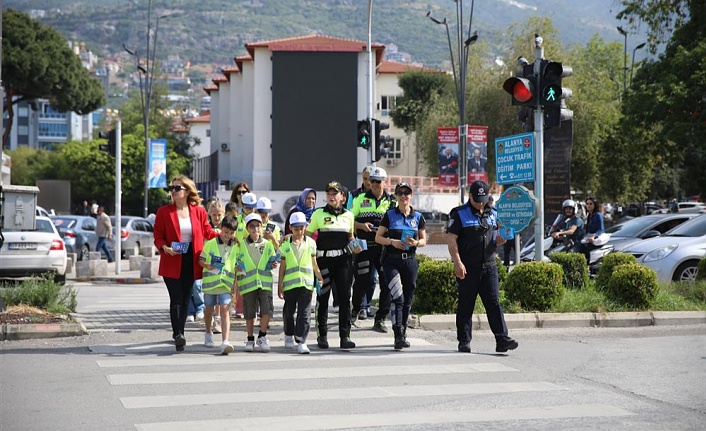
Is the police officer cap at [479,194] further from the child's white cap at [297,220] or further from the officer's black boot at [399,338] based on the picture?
the child's white cap at [297,220]

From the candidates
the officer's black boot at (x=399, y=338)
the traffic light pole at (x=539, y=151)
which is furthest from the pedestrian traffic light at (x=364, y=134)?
the officer's black boot at (x=399, y=338)

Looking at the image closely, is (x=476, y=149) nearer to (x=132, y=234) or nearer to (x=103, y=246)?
(x=132, y=234)

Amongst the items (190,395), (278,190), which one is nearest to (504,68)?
(278,190)

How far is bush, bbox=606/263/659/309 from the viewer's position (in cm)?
1434

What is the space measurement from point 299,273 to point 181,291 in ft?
4.51

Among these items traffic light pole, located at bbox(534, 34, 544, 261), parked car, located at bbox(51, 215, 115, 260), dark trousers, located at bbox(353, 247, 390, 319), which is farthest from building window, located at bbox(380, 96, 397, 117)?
dark trousers, located at bbox(353, 247, 390, 319)

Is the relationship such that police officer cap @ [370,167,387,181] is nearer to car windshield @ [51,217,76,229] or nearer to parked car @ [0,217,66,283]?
parked car @ [0,217,66,283]

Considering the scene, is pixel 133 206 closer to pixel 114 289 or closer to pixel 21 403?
pixel 114 289

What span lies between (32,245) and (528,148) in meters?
10.9

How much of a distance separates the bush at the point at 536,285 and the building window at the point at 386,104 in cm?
8050

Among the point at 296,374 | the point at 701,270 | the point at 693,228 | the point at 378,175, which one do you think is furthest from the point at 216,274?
the point at 693,228

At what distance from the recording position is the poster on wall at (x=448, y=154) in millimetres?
34500

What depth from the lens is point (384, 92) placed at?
314 ft

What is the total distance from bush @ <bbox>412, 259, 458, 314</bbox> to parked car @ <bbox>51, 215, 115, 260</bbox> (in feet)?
59.3
